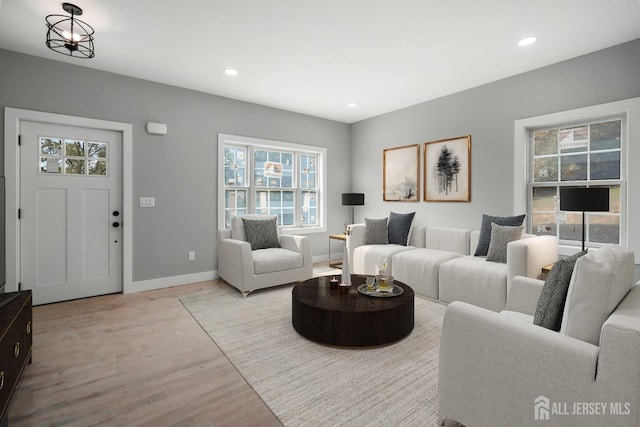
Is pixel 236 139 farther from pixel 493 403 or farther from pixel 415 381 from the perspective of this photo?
pixel 493 403

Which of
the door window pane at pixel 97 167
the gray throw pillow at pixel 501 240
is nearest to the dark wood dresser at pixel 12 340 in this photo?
the door window pane at pixel 97 167

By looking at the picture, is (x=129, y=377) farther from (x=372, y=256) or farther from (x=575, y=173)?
(x=575, y=173)

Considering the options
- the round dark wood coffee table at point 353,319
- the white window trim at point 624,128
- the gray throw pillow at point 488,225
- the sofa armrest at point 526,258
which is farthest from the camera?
the gray throw pillow at point 488,225

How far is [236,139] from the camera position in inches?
184

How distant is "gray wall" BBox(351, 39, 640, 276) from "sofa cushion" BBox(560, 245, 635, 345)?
255cm

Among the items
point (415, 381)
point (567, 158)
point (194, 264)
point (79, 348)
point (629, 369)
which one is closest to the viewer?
point (629, 369)

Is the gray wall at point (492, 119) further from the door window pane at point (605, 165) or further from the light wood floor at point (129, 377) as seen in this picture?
the light wood floor at point (129, 377)

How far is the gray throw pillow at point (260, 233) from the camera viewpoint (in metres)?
4.19

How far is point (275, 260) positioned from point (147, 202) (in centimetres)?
178

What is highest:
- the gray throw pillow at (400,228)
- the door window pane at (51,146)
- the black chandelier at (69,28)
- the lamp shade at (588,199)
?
the black chandelier at (69,28)

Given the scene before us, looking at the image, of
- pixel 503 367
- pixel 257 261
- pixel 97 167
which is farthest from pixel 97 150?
pixel 503 367

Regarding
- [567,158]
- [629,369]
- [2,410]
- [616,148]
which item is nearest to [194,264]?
[2,410]

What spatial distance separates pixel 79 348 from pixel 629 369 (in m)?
3.23

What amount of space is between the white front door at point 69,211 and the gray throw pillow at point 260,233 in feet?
5.06
